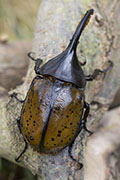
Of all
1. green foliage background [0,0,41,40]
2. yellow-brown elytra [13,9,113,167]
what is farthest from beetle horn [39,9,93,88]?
green foliage background [0,0,41,40]

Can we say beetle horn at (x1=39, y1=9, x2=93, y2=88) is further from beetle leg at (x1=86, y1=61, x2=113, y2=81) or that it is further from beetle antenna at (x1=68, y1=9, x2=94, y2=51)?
beetle leg at (x1=86, y1=61, x2=113, y2=81)


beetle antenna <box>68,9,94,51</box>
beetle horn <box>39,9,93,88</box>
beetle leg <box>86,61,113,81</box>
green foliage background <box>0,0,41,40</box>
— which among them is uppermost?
green foliage background <box>0,0,41,40</box>

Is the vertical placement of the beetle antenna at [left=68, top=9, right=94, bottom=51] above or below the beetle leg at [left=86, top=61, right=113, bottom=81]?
above

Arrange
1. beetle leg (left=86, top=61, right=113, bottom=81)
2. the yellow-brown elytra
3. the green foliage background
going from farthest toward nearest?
1. the green foliage background
2. beetle leg (left=86, top=61, right=113, bottom=81)
3. the yellow-brown elytra

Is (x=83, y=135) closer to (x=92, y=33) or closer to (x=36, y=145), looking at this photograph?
(x=36, y=145)

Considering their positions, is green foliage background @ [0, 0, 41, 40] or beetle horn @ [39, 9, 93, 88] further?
green foliage background @ [0, 0, 41, 40]

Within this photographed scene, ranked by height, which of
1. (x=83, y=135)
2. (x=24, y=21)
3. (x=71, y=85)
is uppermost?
(x=24, y=21)

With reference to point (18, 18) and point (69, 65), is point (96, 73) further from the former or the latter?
point (18, 18)

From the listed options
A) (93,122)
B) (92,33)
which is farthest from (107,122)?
(92,33)
